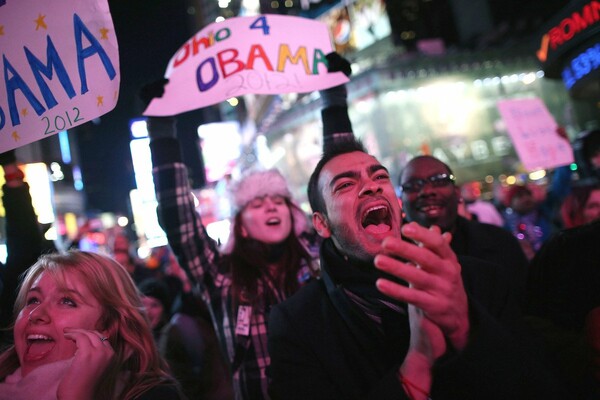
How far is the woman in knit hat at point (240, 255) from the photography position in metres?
3.05

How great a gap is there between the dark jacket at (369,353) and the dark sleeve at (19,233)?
1978mm

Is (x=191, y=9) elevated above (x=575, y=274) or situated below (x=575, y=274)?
above

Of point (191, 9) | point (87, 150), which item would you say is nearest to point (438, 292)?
point (191, 9)

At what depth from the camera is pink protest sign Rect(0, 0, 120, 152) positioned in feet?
7.83

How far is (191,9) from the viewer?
47.2m

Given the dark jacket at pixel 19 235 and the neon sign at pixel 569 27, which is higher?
the neon sign at pixel 569 27

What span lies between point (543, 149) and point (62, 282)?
5996mm

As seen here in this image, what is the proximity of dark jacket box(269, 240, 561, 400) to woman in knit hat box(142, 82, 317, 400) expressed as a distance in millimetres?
927

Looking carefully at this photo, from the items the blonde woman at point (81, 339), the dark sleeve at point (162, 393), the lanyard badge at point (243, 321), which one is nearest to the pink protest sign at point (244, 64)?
the blonde woman at point (81, 339)

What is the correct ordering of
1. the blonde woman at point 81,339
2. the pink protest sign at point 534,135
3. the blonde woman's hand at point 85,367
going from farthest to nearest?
the pink protest sign at point 534,135, the blonde woman at point 81,339, the blonde woman's hand at point 85,367

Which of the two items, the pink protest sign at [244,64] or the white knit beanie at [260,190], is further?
the white knit beanie at [260,190]

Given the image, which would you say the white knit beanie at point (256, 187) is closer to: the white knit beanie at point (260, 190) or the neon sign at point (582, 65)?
the white knit beanie at point (260, 190)

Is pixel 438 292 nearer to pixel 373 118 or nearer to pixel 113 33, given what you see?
pixel 113 33

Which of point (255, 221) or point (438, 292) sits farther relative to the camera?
point (255, 221)
